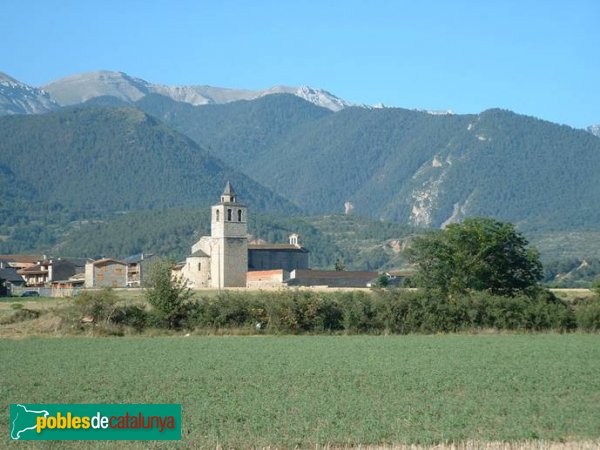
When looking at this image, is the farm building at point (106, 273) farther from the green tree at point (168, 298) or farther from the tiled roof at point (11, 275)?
the green tree at point (168, 298)

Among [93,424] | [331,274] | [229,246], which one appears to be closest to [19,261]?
[229,246]

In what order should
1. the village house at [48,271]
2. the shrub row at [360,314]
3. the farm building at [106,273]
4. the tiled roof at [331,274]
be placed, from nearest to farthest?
the shrub row at [360,314]
the tiled roof at [331,274]
the farm building at [106,273]
the village house at [48,271]

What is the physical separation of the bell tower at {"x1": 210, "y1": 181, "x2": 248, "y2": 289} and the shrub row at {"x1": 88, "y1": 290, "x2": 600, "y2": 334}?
162 ft

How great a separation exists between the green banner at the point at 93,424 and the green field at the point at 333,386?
397 mm

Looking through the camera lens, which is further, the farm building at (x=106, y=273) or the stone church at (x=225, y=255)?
the farm building at (x=106, y=273)

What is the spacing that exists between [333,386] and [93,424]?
291 inches

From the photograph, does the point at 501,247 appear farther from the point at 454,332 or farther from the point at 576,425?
the point at 576,425

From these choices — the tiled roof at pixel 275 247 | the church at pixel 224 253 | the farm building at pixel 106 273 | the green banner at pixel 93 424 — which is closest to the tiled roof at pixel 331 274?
the church at pixel 224 253

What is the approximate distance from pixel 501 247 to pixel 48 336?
1046 inches

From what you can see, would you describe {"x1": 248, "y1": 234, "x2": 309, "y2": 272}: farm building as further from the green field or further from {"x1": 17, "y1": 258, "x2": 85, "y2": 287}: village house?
the green field

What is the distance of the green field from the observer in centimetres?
1689

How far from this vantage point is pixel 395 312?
147ft

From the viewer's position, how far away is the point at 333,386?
22.6m

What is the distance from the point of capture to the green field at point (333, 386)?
16891 mm
